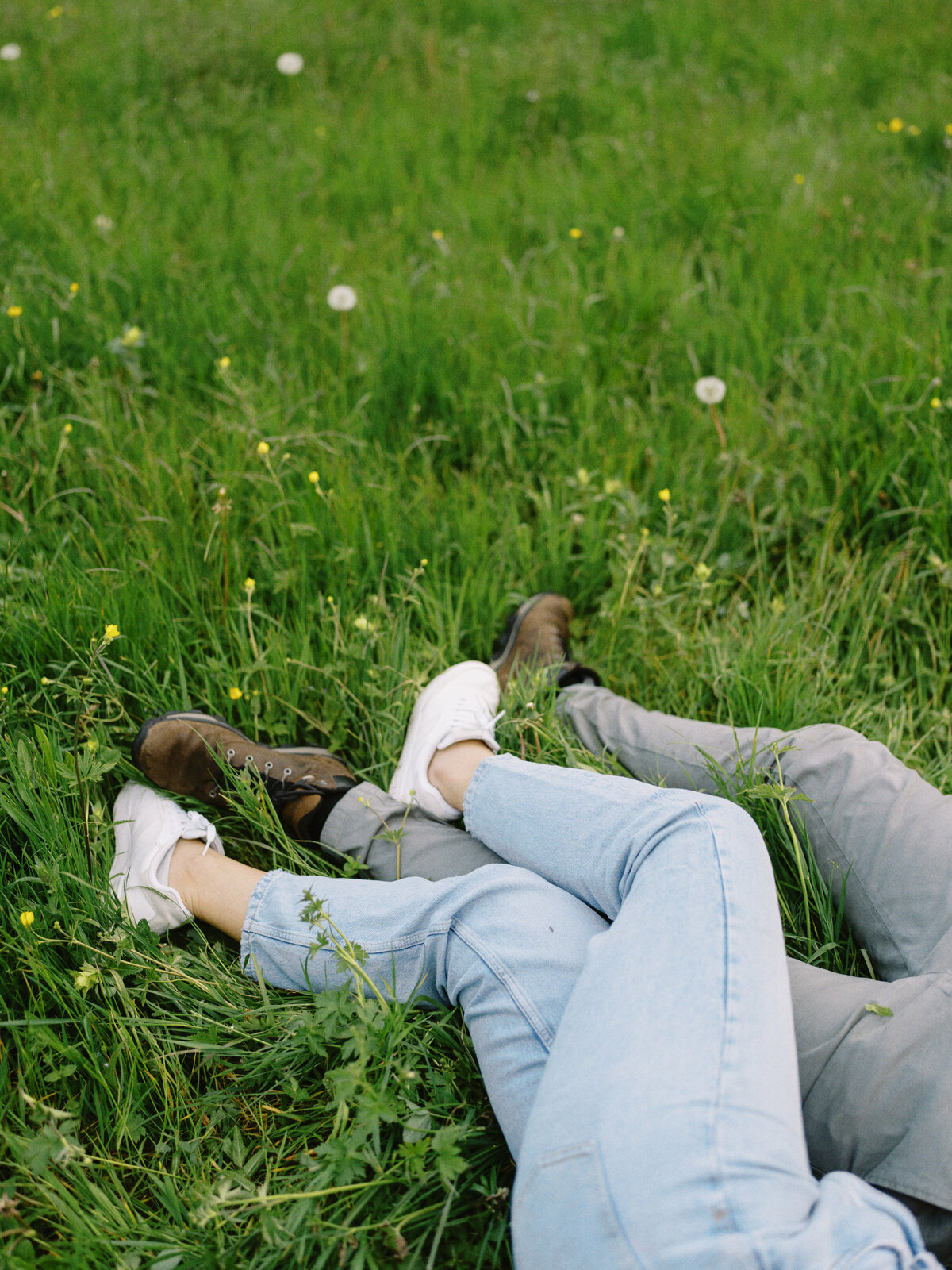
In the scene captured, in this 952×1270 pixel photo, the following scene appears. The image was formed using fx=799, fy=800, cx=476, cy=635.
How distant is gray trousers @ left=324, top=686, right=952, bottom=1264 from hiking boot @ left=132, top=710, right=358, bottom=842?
0.21ft

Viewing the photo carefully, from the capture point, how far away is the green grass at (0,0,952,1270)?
125 centimetres

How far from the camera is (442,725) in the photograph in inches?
64.4

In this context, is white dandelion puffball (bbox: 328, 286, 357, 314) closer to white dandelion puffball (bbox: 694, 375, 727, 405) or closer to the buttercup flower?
the buttercup flower

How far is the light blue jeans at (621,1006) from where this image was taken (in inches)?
34.9

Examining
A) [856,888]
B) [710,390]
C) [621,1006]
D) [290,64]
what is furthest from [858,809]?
[290,64]

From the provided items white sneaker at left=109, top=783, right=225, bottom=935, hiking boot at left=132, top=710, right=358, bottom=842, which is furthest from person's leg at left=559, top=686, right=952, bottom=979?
white sneaker at left=109, top=783, right=225, bottom=935

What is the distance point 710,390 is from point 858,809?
1344 millimetres

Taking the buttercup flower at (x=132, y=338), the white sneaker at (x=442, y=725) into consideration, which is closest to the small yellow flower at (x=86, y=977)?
the white sneaker at (x=442, y=725)

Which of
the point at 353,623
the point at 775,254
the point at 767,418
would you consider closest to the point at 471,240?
the point at 775,254

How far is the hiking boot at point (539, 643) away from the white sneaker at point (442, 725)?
0.11m

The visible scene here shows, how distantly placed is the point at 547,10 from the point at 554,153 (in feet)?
5.39

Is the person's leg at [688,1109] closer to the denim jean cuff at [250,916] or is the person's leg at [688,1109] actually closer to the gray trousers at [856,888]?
the gray trousers at [856,888]

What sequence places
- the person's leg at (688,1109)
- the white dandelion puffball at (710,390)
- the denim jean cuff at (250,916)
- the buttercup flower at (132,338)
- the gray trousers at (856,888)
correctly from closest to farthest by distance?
the person's leg at (688,1109) < the gray trousers at (856,888) < the denim jean cuff at (250,916) < the buttercup flower at (132,338) < the white dandelion puffball at (710,390)

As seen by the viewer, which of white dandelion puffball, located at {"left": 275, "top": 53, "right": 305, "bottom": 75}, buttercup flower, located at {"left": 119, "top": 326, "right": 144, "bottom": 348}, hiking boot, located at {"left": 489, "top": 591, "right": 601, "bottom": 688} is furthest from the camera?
white dandelion puffball, located at {"left": 275, "top": 53, "right": 305, "bottom": 75}
